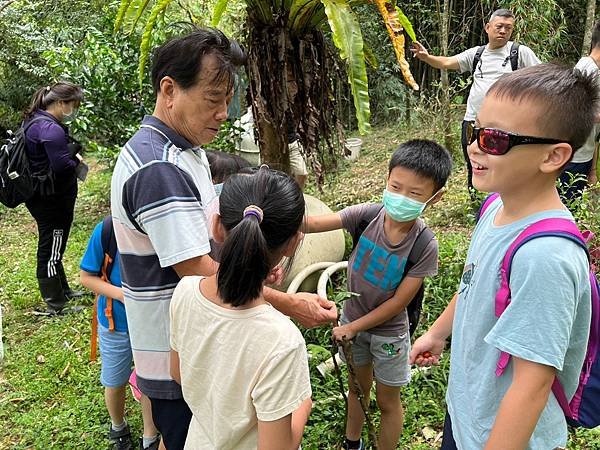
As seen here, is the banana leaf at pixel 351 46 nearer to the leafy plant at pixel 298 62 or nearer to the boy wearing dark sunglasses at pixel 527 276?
the leafy plant at pixel 298 62

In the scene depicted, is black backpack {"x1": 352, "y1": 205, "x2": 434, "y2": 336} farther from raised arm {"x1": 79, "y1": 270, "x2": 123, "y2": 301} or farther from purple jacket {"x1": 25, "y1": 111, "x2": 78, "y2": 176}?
purple jacket {"x1": 25, "y1": 111, "x2": 78, "y2": 176}

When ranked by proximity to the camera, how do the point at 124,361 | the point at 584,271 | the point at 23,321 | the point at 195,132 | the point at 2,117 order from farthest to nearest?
the point at 2,117
the point at 23,321
the point at 124,361
the point at 195,132
the point at 584,271

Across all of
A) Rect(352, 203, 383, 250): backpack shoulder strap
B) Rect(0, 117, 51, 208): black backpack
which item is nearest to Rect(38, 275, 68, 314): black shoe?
Rect(0, 117, 51, 208): black backpack

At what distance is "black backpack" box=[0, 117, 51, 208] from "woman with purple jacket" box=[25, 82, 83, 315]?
0.11 feet

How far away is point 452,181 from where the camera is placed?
5.81m

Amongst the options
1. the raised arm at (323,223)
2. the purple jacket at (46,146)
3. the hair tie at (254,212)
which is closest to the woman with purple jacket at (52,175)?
the purple jacket at (46,146)

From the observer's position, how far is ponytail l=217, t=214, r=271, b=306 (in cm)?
118

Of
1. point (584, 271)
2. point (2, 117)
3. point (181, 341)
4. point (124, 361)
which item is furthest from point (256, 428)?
point (2, 117)

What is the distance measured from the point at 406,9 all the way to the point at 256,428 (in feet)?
25.1

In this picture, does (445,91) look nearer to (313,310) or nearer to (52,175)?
(52,175)

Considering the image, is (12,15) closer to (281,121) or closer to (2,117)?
(2,117)

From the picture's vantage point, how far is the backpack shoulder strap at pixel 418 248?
6.42 feet

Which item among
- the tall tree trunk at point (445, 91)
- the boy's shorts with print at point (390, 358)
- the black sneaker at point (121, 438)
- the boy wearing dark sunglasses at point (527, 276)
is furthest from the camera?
the tall tree trunk at point (445, 91)

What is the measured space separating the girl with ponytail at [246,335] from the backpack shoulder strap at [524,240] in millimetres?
460
